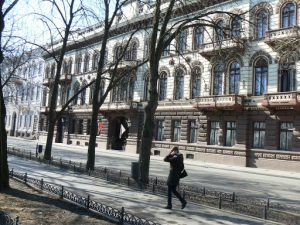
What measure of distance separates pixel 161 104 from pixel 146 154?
22.1 metres

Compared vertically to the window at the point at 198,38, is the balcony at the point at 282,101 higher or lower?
lower

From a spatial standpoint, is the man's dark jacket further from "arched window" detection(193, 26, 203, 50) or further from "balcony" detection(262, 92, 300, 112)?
"arched window" detection(193, 26, 203, 50)

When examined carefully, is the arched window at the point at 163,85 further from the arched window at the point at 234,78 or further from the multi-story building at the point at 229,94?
the arched window at the point at 234,78

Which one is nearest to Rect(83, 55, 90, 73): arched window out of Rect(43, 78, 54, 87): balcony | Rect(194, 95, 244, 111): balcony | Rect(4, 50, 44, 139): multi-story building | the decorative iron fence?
Rect(43, 78, 54, 87): balcony

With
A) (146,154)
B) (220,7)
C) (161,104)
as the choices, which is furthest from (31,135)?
(146,154)

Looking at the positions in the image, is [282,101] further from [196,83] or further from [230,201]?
[230,201]

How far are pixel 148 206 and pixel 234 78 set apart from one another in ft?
72.8

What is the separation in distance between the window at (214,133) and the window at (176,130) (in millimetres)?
3824

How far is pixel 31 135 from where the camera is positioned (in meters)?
61.2

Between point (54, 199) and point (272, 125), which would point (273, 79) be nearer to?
point (272, 125)

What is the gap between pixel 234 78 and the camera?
31219 millimetres

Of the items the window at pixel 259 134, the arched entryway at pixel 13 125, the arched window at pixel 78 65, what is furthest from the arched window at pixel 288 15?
the arched entryway at pixel 13 125

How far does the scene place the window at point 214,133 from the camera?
→ 1247 inches

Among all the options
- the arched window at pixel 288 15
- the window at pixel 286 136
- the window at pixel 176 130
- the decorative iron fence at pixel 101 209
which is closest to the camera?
the decorative iron fence at pixel 101 209
